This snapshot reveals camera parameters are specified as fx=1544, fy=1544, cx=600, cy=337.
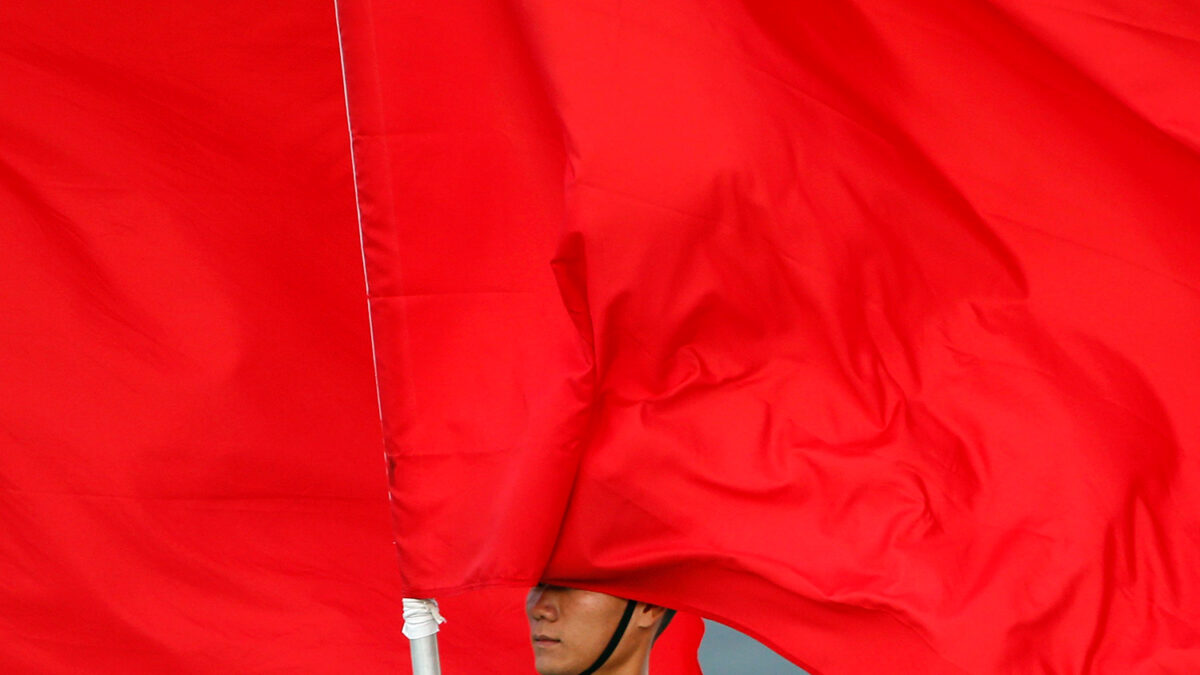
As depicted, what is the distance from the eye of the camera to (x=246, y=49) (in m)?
2.21

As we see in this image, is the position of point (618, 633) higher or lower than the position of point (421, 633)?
lower

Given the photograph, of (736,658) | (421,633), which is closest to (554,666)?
(421,633)

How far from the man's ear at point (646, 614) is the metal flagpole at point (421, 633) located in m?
0.38

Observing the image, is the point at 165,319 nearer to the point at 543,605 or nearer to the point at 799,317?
the point at 543,605

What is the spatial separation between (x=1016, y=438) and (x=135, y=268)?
1.25 meters

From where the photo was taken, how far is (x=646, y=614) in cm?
210

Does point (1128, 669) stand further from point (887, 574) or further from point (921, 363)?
point (921, 363)

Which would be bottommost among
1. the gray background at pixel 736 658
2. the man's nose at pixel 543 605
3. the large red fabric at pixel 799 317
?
the gray background at pixel 736 658

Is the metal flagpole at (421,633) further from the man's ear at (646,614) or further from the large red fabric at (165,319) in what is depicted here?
the large red fabric at (165,319)

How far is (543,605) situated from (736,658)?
1470mm

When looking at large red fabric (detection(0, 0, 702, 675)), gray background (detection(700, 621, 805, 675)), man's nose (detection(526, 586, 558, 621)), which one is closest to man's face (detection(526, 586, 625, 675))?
man's nose (detection(526, 586, 558, 621))

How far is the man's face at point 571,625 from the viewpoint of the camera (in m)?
2.06

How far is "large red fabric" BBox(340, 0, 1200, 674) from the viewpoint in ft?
5.50

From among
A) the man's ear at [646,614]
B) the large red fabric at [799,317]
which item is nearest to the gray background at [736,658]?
the man's ear at [646,614]
